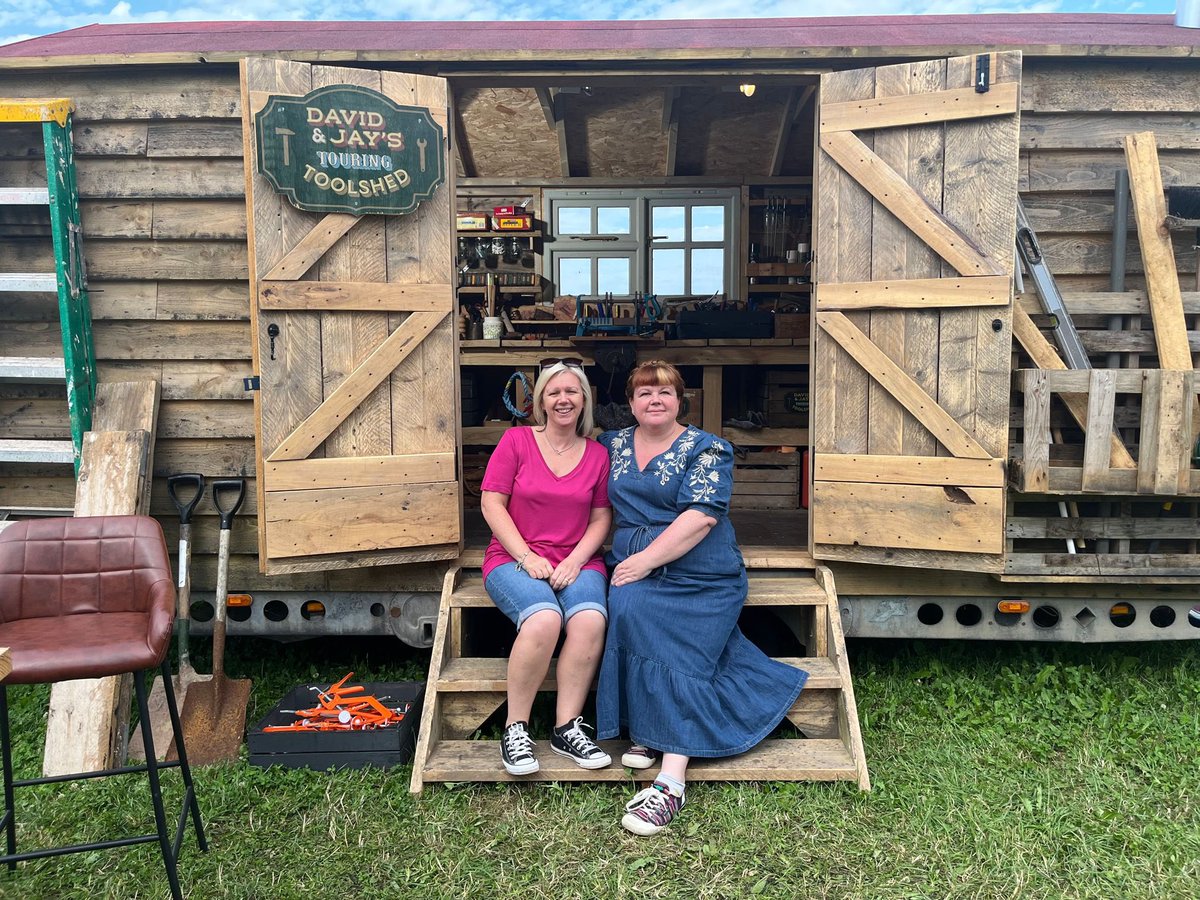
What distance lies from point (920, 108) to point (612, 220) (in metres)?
4.76

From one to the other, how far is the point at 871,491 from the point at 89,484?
3.32m

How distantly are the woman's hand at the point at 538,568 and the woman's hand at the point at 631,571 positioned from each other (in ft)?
0.80

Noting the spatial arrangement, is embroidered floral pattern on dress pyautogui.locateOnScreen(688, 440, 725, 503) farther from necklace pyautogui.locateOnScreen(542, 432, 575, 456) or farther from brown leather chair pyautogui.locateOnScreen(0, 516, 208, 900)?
brown leather chair pyautogui.locateOnScreen(0, 516, 208, 900)

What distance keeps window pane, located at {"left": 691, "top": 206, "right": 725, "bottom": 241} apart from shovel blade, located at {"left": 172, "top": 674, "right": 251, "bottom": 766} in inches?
223

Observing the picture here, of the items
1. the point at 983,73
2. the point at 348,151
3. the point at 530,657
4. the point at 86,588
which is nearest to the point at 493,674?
the point at 530,657

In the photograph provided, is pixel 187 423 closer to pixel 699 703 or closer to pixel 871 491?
pixel 699 703

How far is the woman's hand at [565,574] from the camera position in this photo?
3275 millimetres

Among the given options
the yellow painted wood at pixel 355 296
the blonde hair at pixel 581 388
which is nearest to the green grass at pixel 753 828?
the blonde hair at pixel 581 388

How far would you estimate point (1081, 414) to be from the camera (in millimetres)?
3623

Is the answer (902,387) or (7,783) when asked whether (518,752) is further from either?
(902,387)

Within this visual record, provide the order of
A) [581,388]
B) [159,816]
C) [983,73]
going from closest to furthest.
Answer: [159,816] < [983,73] < [581,388]

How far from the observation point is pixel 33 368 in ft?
12.7

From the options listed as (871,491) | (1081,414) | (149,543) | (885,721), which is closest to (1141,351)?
(1081,414)

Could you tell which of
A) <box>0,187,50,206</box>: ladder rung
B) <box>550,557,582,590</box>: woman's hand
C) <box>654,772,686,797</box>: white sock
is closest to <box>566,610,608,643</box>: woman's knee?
<box>550,557,582,590</box>: woman's hand
